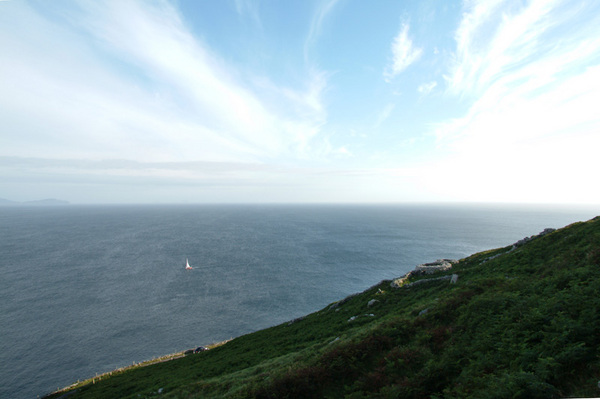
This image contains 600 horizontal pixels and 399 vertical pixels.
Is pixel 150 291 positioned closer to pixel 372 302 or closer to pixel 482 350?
pixel 372 302

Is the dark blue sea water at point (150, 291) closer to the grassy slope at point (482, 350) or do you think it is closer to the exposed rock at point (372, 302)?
the exposed rock at point (372, 302)

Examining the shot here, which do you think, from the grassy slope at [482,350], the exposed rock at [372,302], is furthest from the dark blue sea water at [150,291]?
the grassy slope at [482,350]

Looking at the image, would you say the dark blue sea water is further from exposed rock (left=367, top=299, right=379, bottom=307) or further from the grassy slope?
the grassy slope

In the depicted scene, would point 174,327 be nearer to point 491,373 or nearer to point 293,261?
point 293,261

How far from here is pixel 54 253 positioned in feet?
422

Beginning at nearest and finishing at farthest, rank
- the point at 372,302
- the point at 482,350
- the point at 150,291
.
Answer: the point at 482,350 → the point at 372,302 → the point at 150,291

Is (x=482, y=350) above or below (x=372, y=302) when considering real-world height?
above

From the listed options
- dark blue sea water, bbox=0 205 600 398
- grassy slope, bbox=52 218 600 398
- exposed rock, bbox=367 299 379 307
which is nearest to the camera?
grassy slope, bbox=52 218 600 398

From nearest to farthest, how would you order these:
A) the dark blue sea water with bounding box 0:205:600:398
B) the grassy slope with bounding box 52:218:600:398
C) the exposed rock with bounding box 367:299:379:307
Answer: the grassy slope with bounding box 52:218:600:398, the exposed rock with bounding box 367:299:379:307, the dark blue sea water with bounding box 0:205:600:398

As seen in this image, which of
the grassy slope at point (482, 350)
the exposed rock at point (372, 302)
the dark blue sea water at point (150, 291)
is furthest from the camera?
the dark blue sea water at point (150, 291)

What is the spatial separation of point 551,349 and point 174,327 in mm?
72934

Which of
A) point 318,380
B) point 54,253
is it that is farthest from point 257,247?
point 318,380

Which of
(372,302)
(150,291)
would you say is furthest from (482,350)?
(150,291)

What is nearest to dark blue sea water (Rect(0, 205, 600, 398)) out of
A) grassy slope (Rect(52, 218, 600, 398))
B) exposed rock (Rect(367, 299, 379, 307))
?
exposed rock (Rect(367, 299, 379, 307))
